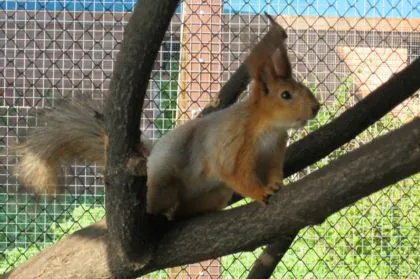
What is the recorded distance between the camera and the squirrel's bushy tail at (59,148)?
1776mm

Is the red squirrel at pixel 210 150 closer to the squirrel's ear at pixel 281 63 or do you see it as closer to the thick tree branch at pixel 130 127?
the squirrel's ear at pixel 281 63

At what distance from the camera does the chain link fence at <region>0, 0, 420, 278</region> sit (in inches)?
118

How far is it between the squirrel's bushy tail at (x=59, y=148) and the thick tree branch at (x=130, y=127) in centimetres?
30

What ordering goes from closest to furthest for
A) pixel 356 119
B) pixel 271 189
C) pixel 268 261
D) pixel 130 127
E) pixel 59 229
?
pixel 130 127, pixel 271 189, pixel 356 119, pixel 268 261, pixel 59 229

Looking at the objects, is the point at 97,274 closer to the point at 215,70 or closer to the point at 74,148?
the point at 74,148

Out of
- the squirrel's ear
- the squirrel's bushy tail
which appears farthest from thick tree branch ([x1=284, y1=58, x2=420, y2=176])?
the squirrel's bushy tail

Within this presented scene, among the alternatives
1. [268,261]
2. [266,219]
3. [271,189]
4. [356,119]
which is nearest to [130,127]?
[266,219]

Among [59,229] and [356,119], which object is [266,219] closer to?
[356,119]

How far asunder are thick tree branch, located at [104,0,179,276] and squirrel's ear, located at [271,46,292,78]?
0.44 m

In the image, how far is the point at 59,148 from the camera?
179cm

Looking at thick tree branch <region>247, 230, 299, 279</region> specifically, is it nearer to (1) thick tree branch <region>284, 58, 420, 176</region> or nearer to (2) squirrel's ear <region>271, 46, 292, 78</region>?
(1) thick tree branch <region>284, 58, 420, 176</region>

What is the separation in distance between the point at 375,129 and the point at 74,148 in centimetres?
192

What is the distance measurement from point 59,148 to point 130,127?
21.5 inches

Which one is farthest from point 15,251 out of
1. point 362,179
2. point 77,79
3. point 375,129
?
point 362,179
